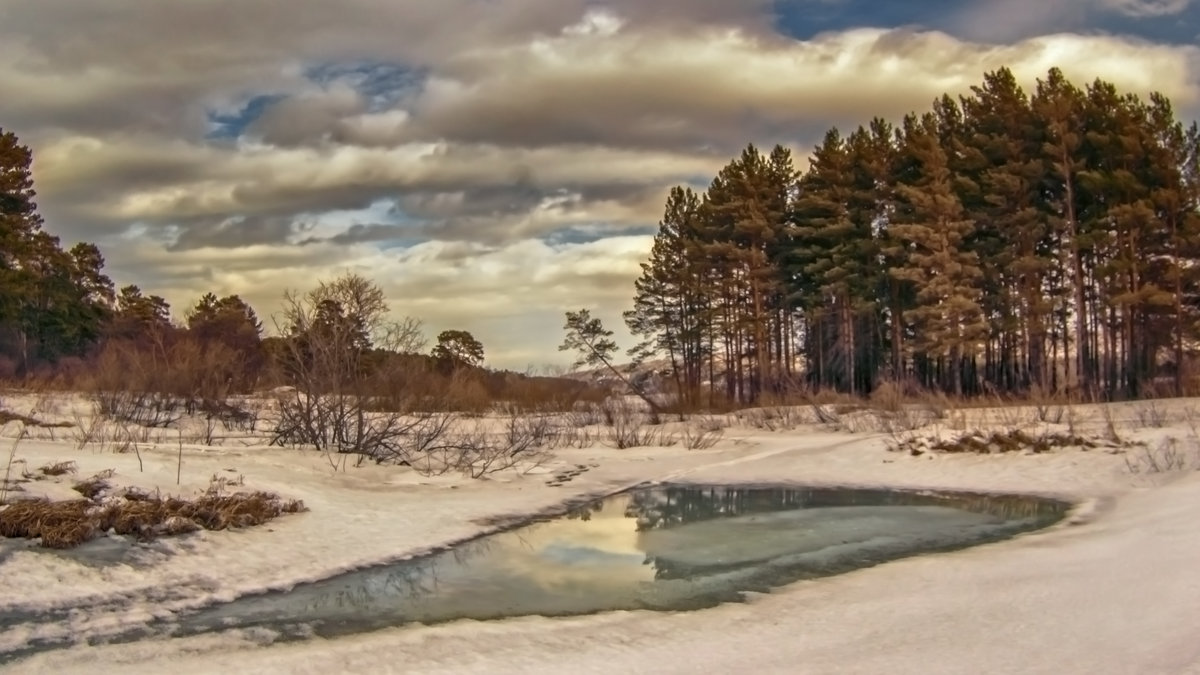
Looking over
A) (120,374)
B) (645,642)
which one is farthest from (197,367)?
(645,642)

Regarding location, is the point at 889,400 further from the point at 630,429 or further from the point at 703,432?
the point at 630,429

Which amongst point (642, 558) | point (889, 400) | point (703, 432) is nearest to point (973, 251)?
point (889, 400)

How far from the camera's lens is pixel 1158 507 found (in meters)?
11.3

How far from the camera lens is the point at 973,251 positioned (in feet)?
118

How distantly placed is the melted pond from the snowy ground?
44 centimetres

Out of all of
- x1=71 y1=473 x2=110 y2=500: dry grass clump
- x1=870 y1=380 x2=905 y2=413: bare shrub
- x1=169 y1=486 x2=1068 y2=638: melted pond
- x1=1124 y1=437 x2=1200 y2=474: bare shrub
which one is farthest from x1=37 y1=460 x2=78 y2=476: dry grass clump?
x1=870 y1=380 x2=905 y2=413: bare shrub

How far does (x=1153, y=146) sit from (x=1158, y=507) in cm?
2429

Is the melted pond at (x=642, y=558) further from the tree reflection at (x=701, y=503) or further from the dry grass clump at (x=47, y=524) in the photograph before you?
the dry grass clump at (x=47, y=524)

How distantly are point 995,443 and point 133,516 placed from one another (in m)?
15.1

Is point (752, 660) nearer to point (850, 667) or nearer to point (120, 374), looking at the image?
point (850, 667)

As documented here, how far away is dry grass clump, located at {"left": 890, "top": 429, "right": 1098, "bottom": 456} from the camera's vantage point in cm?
1755

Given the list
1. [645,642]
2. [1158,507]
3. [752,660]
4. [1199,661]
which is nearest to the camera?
[1199,661]

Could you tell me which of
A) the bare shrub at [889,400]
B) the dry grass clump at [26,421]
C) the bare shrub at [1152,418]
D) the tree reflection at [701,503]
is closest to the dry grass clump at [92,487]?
the tree reflection at [701,503]

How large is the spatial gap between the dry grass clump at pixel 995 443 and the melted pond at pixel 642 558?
115 inches
